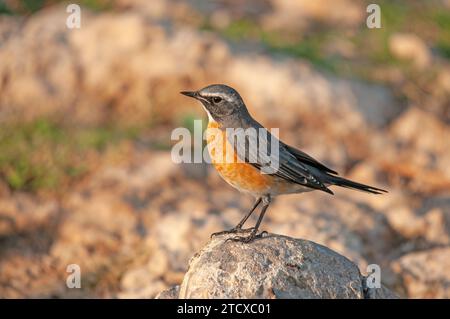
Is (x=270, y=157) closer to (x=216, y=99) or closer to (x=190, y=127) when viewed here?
(x=216, y=99)

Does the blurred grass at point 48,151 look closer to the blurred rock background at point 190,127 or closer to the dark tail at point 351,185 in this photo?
the blurred rock background at point 190,127

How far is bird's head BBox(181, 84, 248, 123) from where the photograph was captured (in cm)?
814

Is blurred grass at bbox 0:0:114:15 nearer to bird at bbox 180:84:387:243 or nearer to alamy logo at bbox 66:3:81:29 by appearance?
alamy logo at bbox 66:3:81:29

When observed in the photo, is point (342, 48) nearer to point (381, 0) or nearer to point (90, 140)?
point (381, 0)

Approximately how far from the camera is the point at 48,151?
12.1 m

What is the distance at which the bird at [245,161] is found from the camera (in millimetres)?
7852

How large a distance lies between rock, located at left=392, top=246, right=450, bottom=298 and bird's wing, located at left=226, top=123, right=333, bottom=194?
2.56 m

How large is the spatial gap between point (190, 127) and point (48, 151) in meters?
2.43

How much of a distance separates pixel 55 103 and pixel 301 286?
25.5ft

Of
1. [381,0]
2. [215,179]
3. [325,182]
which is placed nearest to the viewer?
[325,182]

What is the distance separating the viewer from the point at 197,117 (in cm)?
1323

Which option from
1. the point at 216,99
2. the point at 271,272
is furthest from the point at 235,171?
the point at 271,272

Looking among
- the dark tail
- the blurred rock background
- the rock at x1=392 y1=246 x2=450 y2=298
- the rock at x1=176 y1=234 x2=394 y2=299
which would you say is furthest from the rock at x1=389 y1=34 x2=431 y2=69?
the rock at x1=176 y1=234 x2=394 y2=299
